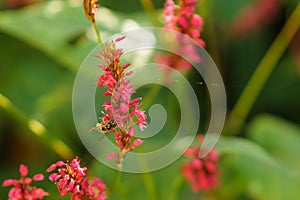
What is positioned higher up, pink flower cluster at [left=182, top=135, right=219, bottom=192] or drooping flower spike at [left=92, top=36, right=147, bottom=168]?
drooping flower spike at [left=92, top=36, right=147, bottom=168]

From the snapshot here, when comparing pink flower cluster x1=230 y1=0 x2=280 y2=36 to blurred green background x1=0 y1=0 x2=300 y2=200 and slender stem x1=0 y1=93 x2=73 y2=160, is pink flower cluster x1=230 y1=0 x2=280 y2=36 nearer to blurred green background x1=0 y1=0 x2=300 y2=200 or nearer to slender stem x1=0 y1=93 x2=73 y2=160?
blurred green background x1=0 y1=0 x2=300 y2=200

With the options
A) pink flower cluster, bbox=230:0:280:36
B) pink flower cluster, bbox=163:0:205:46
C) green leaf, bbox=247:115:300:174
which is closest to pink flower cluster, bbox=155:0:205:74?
pink flower cluster, bbox=163:0:205:46

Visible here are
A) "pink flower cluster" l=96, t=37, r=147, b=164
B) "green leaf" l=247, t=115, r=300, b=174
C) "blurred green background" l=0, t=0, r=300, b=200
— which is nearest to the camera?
"pink flower cluster" l=96, t=37, r=147, b=164

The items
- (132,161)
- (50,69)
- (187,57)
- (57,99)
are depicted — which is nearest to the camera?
(187,57)

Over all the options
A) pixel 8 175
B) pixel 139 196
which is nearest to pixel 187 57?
pixel 139 196

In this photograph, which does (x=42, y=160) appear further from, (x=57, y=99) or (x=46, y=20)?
(x=46, y=20)

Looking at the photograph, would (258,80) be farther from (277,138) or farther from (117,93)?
(117,93)
